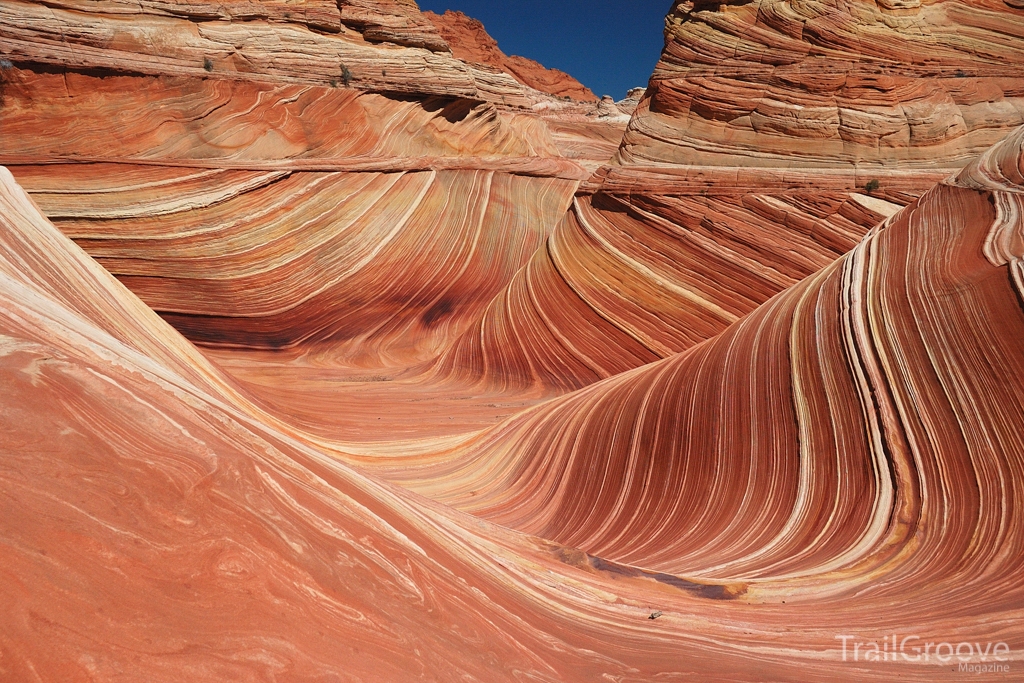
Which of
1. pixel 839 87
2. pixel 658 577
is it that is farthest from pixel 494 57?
pixel 658 577

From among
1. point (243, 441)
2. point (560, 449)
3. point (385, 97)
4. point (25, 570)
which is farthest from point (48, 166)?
point (25, 570)

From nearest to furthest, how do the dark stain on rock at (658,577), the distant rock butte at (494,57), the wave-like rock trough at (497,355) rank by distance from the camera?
the wave-like rock trough at (497,355) → the dark stain on rock at (658,577) → the distant rock butte at (494,57)

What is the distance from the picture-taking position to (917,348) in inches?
150

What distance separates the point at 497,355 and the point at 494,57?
44207 mm

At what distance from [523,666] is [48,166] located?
910 cm

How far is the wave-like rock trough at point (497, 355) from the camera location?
169cm

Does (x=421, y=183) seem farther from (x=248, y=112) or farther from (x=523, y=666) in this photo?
(x=523, y=666)

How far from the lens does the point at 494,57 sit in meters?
47.8

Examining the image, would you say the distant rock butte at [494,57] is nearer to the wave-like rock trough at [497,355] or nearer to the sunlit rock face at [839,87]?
the wave-like rock trough at [497,355]

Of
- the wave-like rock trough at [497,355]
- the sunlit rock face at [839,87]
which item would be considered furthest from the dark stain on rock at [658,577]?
the sunlit rock face at [839,87]

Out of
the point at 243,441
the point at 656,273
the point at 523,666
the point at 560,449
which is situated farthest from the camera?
the point at 656,273

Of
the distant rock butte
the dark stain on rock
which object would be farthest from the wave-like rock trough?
the distant rock butte

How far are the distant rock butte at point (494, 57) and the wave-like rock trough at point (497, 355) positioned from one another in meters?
34.5

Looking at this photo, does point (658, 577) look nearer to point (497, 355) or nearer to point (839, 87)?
point (497, 355)
